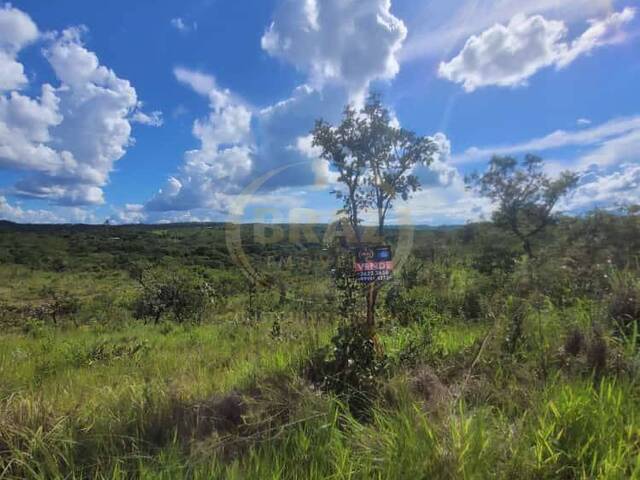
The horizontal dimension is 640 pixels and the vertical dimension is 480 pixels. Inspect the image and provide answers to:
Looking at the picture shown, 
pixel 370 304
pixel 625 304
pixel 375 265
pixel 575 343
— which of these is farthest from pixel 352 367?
pixel 625 304

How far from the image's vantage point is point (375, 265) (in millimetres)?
2799

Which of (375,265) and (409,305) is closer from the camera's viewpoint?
(375,265)

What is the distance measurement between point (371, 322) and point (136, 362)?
9.44ft

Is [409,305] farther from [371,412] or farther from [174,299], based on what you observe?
[174,299]

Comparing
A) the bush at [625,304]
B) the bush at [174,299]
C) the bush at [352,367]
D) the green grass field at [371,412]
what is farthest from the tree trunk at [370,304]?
the bush at [174,299]

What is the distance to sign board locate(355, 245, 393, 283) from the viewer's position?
278cm

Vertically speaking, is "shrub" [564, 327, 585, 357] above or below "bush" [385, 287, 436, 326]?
above

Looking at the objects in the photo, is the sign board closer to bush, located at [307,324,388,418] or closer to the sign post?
the sign post

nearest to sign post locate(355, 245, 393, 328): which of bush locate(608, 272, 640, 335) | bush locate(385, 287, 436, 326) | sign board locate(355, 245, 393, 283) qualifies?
sign board locate(355, 245, 393, 283)

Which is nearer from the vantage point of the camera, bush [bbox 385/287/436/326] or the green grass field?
the green grass field

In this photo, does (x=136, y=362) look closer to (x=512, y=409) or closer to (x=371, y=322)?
(x=371, y=322)

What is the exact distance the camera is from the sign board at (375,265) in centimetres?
278

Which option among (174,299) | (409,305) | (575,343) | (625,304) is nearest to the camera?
(575,343)

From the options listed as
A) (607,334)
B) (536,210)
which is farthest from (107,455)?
(536,210)
